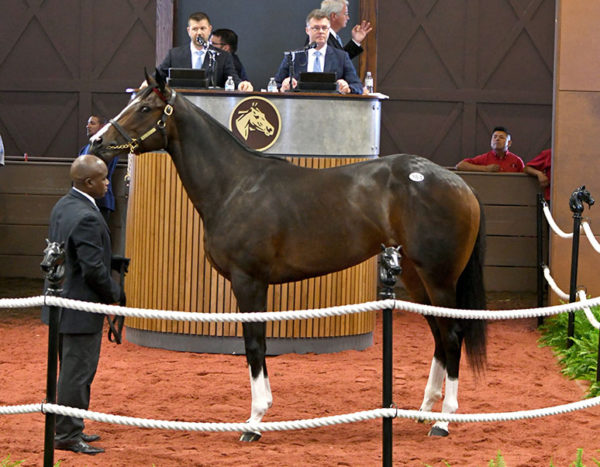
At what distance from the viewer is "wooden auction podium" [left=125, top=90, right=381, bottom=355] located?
725 cm

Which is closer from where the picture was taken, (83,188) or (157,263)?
(83,188)

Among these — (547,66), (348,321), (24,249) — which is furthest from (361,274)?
(547,66)

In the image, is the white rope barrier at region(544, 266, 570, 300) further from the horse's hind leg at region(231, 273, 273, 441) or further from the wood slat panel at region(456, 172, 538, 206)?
the horse's hind leg at region(231, 273, 273, 441)

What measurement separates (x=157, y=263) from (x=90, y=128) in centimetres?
486

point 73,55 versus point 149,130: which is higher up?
point 73,55

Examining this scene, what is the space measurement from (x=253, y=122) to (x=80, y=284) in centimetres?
292

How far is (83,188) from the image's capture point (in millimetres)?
4773

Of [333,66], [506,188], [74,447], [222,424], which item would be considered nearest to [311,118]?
[333,66]

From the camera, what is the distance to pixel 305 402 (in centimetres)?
612

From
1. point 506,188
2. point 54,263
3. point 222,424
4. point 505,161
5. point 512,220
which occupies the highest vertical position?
point 505,161

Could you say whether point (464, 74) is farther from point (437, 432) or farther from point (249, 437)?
point (249, 437)

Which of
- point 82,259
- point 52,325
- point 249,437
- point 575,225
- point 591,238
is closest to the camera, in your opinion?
point 52,325

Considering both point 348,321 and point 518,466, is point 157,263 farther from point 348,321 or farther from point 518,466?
point 518,466

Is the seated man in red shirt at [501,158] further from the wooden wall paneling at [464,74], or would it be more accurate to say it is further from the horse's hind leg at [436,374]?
the horse's hind leg at [436,374]
